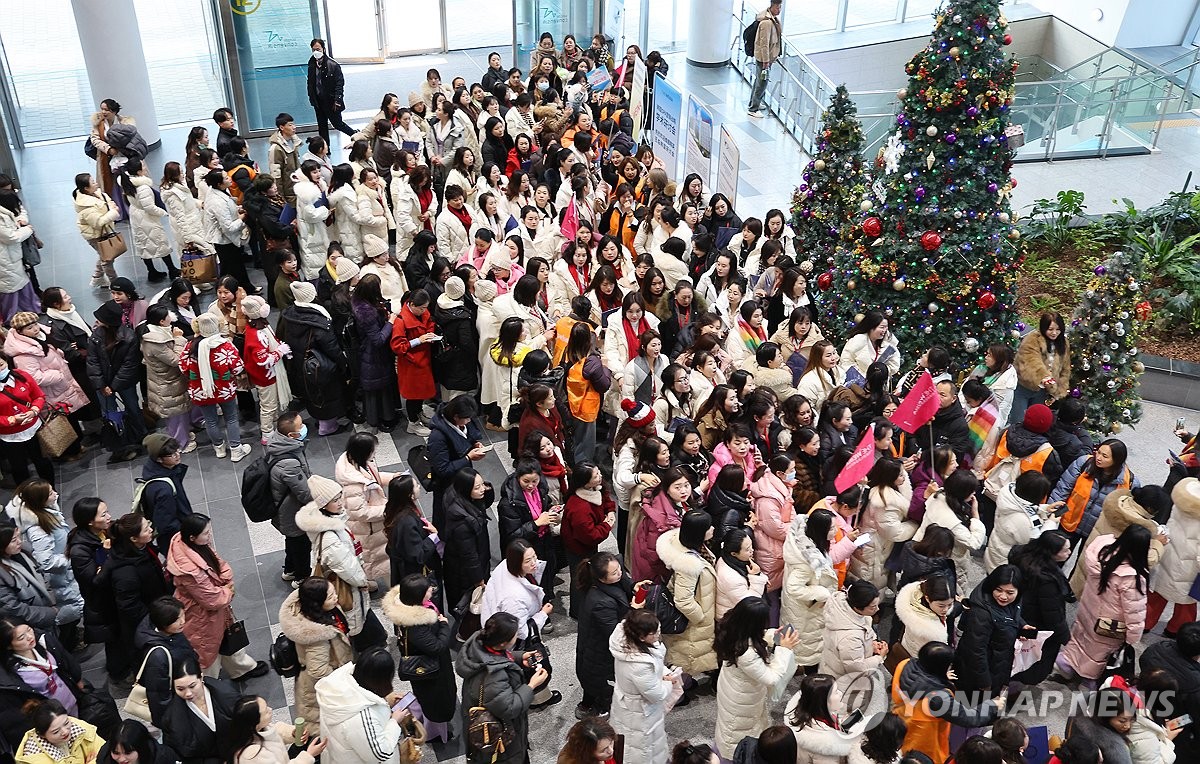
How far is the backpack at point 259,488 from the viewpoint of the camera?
623 centimetres

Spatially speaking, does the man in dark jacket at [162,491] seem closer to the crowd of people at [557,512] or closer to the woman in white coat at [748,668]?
the crowd of people at [557,512]

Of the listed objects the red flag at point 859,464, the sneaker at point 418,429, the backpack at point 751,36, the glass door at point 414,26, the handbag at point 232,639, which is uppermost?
the backpack at point 751,36

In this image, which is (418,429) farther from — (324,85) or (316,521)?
(324,85)

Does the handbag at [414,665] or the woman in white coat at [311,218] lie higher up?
the woman in white coat at [311,218]

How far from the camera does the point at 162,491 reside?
237 inches

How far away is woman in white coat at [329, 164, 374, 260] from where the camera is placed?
9.41 meters

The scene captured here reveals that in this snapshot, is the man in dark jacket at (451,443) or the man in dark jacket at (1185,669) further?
the man in dark jacket at (451,443)

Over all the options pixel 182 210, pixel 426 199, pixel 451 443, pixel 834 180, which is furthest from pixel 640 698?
pixel 182 210

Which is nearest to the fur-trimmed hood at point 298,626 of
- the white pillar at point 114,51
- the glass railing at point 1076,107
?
the white pillar at point 114,51

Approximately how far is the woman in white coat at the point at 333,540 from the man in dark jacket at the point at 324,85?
30.0 feet

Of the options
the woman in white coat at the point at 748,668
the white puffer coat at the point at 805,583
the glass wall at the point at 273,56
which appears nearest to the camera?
the woman in white coat at the point at 748,668

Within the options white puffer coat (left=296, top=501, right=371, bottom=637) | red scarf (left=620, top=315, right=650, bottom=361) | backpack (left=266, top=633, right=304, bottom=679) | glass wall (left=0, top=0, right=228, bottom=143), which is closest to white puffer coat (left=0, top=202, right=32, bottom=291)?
white puffer coat (left=296, top=501, right=371, bottom=637)

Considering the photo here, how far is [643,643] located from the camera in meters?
4.75

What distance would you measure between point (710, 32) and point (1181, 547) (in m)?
13.7
